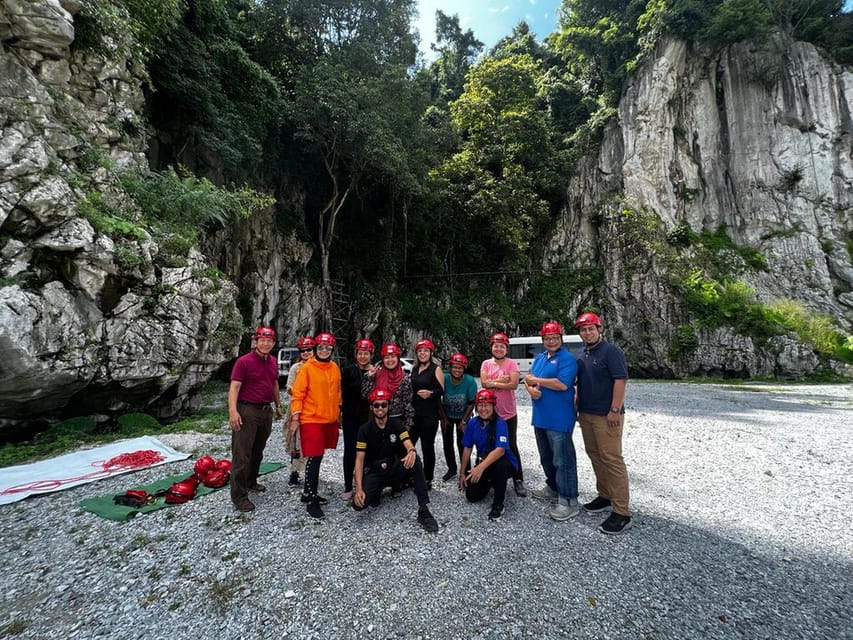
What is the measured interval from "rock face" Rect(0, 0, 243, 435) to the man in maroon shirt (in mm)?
4116

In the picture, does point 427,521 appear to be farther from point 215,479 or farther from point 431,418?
point 215,479

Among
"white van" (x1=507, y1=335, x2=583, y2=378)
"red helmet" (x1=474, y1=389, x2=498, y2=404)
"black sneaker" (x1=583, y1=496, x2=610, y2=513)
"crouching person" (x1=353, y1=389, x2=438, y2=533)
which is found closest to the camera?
"crouching person" (x1=353, y1=389, x2=438, y2=533)

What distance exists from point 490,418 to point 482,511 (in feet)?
3.16

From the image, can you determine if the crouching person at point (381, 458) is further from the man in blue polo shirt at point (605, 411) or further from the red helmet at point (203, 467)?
the red helmet at point (203, 467)

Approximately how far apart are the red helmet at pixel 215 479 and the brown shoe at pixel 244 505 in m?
0.73

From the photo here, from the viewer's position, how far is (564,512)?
11.5 feet

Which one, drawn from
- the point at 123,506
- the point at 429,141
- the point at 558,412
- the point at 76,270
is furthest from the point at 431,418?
the point at 429,141

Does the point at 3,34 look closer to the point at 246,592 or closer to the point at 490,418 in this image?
the point at 246,592

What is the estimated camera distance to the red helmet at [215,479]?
4281 millimetres

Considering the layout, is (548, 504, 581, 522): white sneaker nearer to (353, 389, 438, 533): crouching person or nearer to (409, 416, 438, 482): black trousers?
(353, 389, 438, 533): crouching person

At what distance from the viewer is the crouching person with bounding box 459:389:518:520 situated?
3.62 m

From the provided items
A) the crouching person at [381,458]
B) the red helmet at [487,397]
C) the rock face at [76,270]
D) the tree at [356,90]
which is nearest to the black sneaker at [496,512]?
the crouching person at [381,458]

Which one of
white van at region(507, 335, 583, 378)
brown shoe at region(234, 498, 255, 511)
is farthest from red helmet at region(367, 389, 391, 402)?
white van at region(507, 335, 583, 378)

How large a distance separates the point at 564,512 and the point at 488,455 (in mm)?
909
